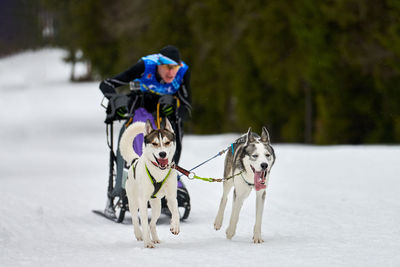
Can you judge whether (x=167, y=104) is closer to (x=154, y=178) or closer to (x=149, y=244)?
(x=154, y=178)

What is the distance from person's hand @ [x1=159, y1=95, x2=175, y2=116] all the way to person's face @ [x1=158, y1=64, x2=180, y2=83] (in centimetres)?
21

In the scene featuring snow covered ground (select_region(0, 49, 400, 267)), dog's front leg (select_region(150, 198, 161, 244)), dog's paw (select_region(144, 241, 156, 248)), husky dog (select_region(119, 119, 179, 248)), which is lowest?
snow covered ground (select_region(0, 49, 400, 267))

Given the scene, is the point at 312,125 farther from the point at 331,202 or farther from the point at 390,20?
the point at 331,202

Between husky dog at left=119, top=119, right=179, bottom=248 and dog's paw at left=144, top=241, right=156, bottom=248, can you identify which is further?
dog's paw at left=144, top=241, right=156, bottom=248

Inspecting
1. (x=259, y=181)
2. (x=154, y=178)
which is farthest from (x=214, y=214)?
(x=154, y=178)

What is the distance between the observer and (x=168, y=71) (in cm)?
819

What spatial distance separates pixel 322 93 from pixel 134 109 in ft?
48.3

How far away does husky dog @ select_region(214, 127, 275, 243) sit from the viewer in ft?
20.7

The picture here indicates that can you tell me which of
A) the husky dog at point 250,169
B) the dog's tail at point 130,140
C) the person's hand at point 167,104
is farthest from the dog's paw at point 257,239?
the person's hand at point 167,104

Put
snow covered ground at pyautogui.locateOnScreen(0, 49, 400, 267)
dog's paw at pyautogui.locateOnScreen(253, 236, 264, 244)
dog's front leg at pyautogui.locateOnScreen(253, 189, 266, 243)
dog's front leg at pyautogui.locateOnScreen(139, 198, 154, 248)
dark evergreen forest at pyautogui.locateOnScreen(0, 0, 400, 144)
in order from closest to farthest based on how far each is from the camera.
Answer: snow covered ground at pyautogui.locateOnScreen(0, 49, 400, 267) < dog's front leg at pyautogui.locateOnScreen(139, 198, 154, 248) < dog's front leg at pyautogui.locateOnScreen(253, 189, 266, 243) < dog's paw at pyautogui.locateOnScreen(253, 236, 264, 244) < dark evergreen forest at pyautogui.locateOnScreen(0, 0, 400, 144)

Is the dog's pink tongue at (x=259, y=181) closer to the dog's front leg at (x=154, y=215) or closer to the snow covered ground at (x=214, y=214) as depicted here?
the snow covered ground at (x=214, y=214)

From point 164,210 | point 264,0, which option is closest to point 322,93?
point 264,0

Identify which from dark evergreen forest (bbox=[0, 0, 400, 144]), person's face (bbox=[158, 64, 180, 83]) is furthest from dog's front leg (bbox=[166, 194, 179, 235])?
dark evergreen forest (bbox=[0, 0, 400, 144])

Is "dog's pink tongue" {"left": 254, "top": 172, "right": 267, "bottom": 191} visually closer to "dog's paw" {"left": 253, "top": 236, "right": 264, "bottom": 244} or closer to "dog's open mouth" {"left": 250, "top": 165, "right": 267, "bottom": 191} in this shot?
"dog's open mouth" {"left": 250, "top": 165, "right": 267, "bottom": 191}
